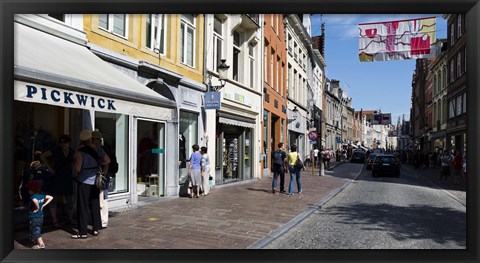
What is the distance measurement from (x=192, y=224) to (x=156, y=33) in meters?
6.00

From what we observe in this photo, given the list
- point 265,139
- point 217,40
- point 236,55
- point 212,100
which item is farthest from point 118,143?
point 265,139

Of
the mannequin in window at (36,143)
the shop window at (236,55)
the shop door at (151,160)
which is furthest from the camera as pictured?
the shop window at (236,55)

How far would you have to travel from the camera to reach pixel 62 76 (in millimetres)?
5383

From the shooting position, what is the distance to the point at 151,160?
11648mm

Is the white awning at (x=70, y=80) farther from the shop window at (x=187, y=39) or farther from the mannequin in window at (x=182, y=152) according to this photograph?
the mannequin in window at (x=182, y=152)

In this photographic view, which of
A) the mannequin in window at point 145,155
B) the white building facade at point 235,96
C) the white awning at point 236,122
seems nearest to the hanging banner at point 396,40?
the mannequin in window at point 145,155

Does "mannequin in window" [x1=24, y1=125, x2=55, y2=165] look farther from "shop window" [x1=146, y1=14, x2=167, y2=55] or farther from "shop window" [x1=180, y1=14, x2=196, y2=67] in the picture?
"shop window" [x1=180, y1=14, x2=196, y2=67]

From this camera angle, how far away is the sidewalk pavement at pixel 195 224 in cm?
607

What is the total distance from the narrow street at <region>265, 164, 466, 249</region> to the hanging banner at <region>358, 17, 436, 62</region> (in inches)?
125

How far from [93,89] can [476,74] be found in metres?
4.87

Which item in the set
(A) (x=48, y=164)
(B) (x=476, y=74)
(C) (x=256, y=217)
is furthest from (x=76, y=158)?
(B) (x=476, y=74)

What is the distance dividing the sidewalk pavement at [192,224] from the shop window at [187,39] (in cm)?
457

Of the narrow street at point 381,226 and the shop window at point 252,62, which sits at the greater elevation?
the shop window at point 252,62
